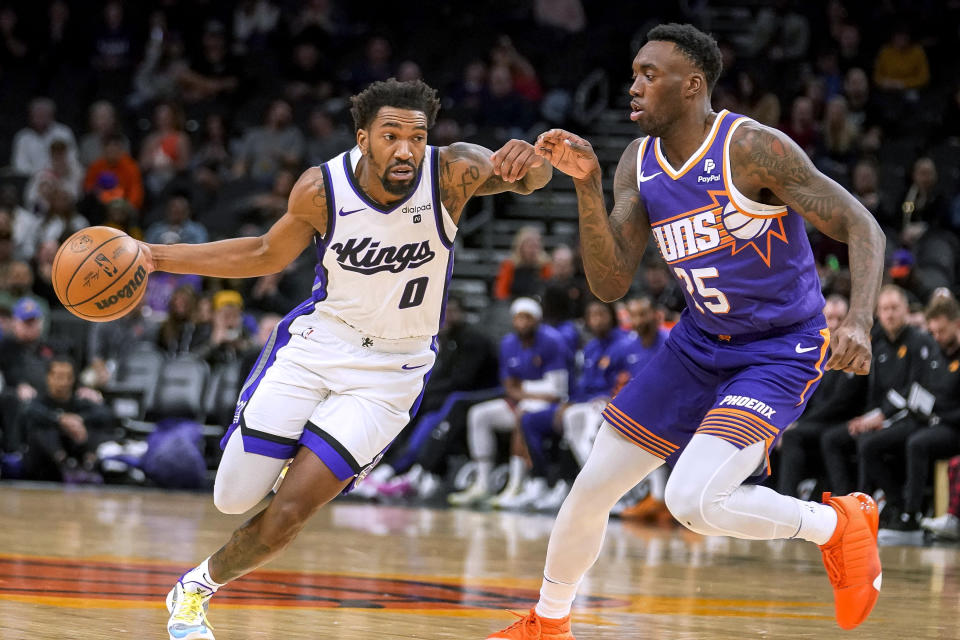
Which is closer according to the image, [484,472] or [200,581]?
[200,581]

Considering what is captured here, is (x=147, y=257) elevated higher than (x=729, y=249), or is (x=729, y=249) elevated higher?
(x=729, y=249)

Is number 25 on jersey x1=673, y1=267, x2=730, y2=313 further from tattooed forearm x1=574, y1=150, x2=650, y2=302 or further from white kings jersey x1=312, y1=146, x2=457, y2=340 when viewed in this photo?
white kings jersey x1=312, y1=146, x2=457, y2=340

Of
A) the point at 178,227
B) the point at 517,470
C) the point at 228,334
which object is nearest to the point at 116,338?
the point at 178,227

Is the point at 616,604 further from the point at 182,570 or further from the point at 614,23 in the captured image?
the point at 614,23

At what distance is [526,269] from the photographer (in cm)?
1259

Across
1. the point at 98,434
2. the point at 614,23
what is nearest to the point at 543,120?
the point at 614,23

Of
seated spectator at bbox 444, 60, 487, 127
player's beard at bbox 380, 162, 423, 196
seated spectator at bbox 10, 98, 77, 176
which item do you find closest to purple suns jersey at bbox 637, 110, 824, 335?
player's beard at bbox 380, 162, 423, 196

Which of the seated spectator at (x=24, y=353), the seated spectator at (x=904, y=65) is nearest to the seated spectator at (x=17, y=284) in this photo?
the seated spectator at (x=24, y=353)

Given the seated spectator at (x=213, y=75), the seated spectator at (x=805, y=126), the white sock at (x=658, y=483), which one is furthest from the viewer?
the seated spectator at (x=213, y=75)

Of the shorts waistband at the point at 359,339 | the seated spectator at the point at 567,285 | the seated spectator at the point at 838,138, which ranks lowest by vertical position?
the seated spectator at the point at 567,285

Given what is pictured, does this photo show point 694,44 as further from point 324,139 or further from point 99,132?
point 99,132

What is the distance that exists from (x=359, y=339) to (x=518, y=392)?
6801 mm

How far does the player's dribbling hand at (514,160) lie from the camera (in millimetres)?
4715

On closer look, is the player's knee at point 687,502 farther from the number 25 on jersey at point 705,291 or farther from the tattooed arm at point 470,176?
the tattooed arm at point 470,176
